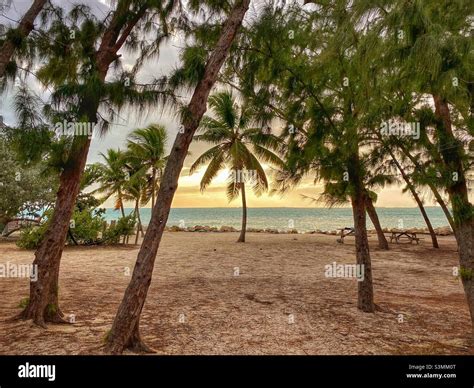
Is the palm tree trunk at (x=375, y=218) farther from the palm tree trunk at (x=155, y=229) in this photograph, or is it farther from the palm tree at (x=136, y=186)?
the palm tree at (x=136, y=186)

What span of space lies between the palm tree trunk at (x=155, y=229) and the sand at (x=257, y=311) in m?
0.46

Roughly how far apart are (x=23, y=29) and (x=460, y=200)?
7.31 metres

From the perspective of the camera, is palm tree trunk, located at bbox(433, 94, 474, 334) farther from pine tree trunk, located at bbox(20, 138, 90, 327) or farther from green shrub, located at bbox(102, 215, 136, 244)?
green shrub, located at bbox(102, 215, 136, 244)

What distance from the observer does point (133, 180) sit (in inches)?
896

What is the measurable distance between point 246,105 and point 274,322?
443cm

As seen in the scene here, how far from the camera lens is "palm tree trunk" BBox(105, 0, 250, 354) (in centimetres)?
462

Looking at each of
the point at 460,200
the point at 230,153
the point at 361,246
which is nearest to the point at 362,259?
the point at 361,246

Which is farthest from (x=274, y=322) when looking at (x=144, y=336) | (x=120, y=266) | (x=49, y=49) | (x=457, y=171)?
(x=120, y=266)

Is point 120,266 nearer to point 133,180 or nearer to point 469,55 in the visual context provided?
point 133,180

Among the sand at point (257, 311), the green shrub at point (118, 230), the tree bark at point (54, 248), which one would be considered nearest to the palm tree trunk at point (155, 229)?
the sand at point (257, 311)

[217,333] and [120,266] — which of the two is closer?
[217,333]

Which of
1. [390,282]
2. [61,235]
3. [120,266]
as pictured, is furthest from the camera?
[120,266]

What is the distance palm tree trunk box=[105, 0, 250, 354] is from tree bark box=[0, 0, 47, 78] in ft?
10.9
